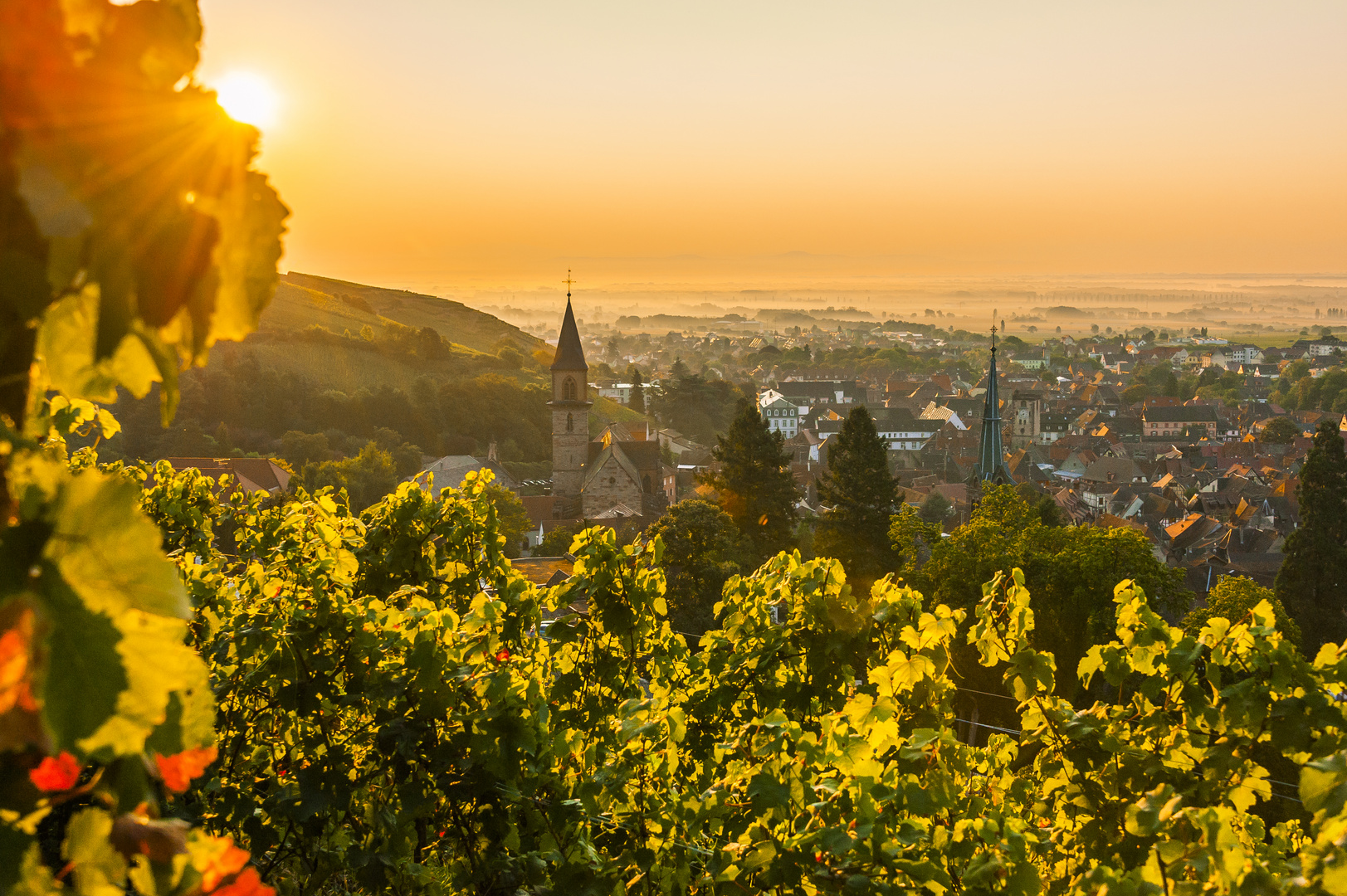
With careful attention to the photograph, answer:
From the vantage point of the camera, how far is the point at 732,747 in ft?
10.8

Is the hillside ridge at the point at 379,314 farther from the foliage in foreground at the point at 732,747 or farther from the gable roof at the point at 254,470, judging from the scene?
the foliage in foreground at the point at 732,747

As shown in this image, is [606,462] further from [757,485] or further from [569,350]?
[757,485]

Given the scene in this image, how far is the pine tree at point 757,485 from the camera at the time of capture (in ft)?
81.4

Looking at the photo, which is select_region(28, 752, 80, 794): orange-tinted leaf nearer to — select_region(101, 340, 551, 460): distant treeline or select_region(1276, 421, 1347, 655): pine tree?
select_region(1276, 421, 1347, 655): pine tree

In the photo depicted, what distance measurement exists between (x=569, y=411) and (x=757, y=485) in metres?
10.9

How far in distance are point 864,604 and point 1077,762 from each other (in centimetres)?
118

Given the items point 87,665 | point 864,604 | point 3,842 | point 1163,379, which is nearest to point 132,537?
point 87,665

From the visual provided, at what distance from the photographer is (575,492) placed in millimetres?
35344

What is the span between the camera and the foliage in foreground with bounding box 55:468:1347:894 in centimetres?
249

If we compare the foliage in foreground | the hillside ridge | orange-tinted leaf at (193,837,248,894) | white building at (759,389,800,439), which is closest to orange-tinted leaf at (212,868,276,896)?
orange-tinted leaf at (193,837,248,894)

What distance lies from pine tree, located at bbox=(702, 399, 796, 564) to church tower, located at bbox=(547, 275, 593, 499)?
927 centimetres

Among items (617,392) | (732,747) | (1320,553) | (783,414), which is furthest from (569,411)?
(783,414)

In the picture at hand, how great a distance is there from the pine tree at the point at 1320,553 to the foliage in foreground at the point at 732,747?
20953mm

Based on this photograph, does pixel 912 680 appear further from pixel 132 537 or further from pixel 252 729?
pixel 132 537
